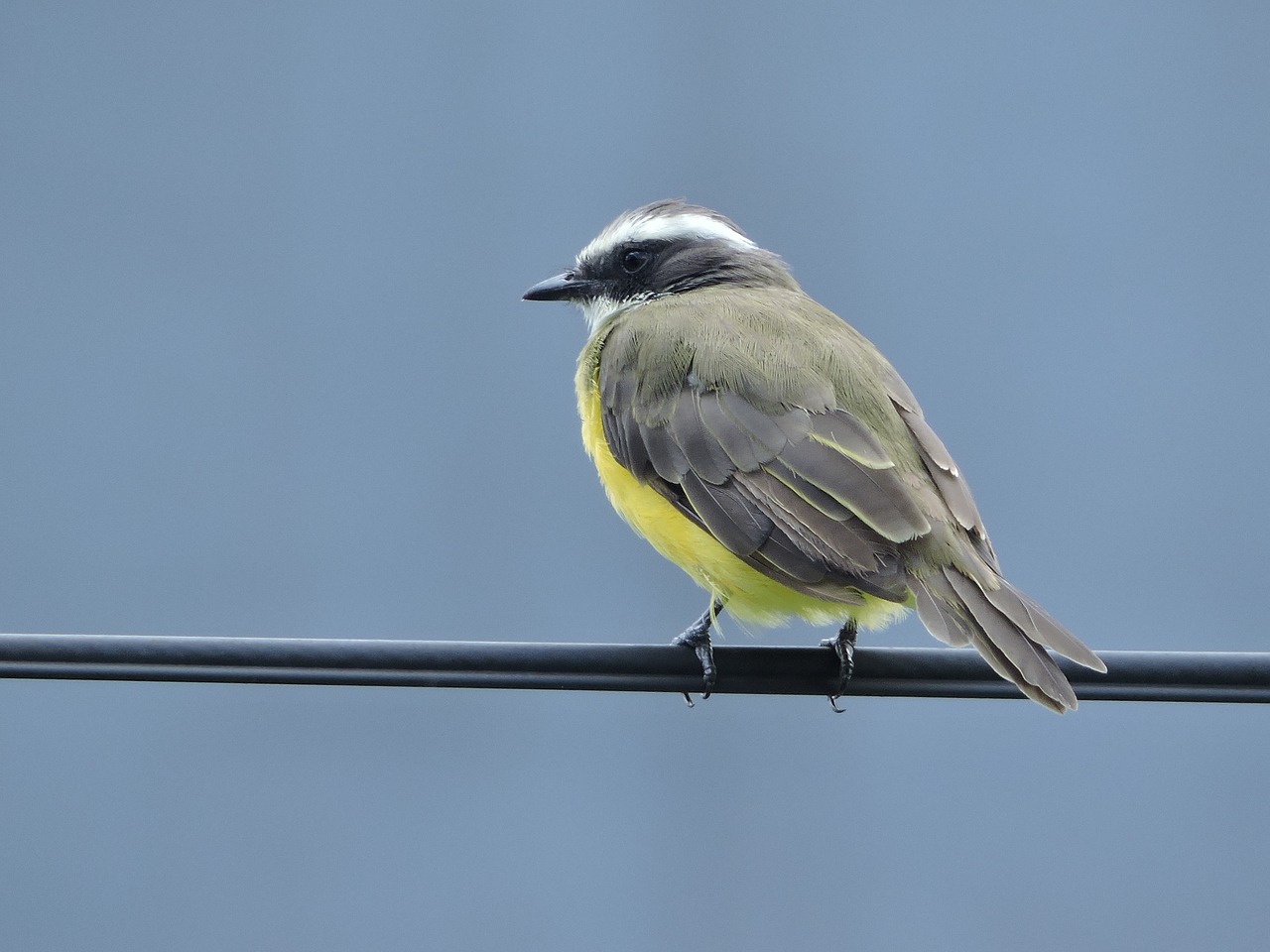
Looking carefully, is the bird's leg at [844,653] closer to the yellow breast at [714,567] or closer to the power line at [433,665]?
the yellow breast at [714,567]

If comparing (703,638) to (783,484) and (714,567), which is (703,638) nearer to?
(714,567)

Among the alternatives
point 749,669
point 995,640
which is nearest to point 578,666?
point 749,669

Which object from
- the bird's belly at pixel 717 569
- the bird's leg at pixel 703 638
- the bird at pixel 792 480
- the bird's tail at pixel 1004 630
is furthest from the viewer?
A: the bird's belly at pixel 717 569

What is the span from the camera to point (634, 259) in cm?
600

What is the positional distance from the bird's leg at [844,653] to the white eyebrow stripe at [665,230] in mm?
2173

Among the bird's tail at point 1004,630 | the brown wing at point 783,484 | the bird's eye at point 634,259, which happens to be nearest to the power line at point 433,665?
the bird's tail at point 1004,630

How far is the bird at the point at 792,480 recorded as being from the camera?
3.92m

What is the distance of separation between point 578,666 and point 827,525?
1047mm

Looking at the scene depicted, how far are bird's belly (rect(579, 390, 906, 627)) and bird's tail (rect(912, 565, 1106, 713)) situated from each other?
22 cm

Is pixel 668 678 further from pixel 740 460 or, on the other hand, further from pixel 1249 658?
pixel 1249 658

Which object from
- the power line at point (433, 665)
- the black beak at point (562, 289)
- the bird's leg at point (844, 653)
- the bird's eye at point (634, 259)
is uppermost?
the bird's eye at point (634, 259)

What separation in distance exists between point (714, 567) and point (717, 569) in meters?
0.01

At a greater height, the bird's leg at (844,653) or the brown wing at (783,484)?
the brown wing at (783,484)

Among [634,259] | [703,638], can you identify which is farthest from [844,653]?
[634,259]
